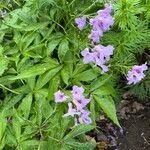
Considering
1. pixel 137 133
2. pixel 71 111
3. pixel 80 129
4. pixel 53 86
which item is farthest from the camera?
pixel 137 133

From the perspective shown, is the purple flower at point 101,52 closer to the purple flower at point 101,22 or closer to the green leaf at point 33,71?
the purple flower at point 101,22

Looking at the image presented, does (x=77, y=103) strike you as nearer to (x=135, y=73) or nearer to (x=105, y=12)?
(x=135, y=73)

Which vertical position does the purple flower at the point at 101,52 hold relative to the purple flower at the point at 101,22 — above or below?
below

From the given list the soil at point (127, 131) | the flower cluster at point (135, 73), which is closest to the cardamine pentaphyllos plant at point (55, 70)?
the flower cluster at point (135, 73)

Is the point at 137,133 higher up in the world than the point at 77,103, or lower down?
lower down

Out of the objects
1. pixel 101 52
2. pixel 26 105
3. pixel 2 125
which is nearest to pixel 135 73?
pixel 101 52

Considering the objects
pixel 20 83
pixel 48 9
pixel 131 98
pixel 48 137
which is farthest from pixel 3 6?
pixel 131 98
